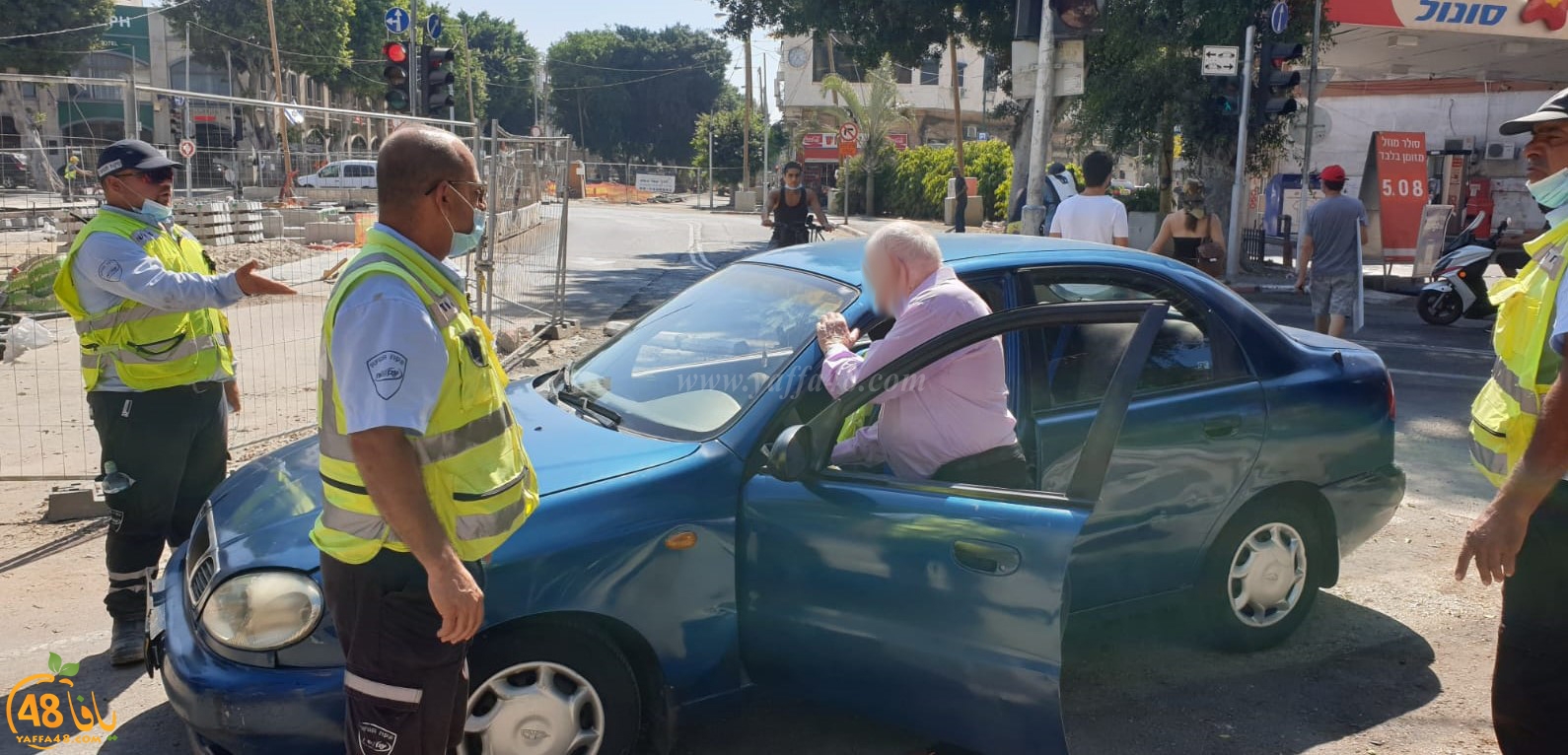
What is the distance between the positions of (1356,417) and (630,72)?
82.1 m

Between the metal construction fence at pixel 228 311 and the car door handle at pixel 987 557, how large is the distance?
5125 millimetres

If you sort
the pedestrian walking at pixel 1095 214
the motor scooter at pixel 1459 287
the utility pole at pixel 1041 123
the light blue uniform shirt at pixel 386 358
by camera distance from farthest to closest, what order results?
the motor scooter at pixel 1459 287, the utility pole at pixel 1041 123, the pedestrian walking at pixel 1095 214, the light blue uniform shirt at pixel 386 358

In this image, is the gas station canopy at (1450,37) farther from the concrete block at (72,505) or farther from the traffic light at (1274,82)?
the concrete block at (72,505)

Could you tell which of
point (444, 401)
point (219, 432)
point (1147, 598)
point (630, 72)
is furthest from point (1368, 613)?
point (630, 72)

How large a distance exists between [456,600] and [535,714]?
0.82m

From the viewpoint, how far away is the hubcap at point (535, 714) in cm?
293

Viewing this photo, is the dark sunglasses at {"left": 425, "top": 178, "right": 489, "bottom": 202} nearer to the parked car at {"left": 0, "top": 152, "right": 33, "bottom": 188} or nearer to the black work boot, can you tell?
the black work boot

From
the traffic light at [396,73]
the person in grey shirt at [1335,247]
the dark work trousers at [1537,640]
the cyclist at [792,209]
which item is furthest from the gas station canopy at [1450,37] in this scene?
the dark work trousers at [1537,640]

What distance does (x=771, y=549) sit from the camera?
→ 10.4ft

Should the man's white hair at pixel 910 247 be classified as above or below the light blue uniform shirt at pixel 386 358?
above

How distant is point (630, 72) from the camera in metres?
82.4

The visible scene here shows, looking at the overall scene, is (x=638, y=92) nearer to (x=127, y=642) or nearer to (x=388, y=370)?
(x=127, y=642)

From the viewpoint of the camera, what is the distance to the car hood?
3010 mm

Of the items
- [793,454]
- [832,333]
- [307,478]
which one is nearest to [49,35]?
[307,478]
